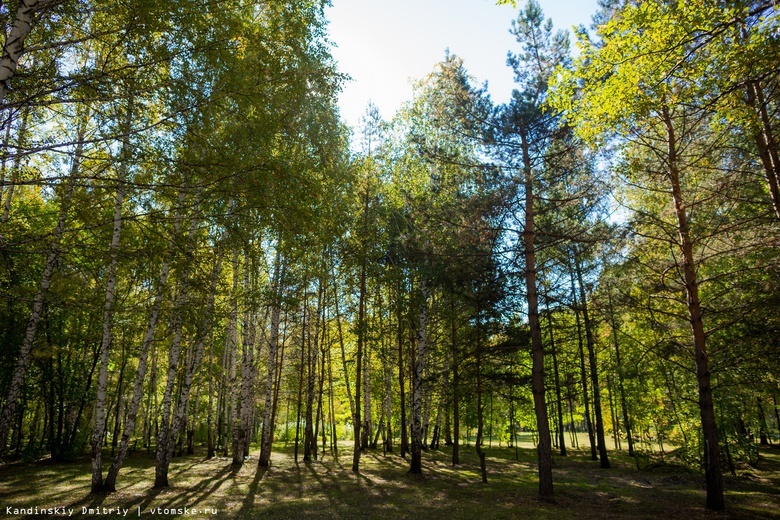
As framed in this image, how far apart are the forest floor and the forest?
155 mm

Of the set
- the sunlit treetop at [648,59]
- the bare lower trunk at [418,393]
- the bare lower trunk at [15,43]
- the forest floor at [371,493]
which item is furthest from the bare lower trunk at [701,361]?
the bare lower trunk at [15,43]

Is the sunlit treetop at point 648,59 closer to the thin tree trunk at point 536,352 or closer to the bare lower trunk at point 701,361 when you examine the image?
the bare lower trunk at point 701,361

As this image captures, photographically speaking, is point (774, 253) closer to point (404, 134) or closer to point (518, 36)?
point (518, 36)

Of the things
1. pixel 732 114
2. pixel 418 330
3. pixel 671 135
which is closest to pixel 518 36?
pixel 671 135

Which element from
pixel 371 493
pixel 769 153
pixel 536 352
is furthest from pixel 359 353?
pixel 769 153

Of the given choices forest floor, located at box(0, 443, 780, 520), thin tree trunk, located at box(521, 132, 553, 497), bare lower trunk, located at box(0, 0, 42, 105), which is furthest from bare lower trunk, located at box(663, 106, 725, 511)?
bare lower trunk, located at box(0, 0, 42, 105)

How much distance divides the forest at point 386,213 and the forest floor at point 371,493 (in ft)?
0.51

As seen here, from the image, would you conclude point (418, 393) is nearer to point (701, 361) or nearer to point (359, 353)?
point (359, 353)

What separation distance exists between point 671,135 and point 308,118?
9998mm

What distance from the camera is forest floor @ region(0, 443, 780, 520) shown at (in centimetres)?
928

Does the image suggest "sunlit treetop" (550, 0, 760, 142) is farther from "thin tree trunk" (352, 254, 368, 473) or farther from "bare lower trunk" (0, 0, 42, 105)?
"thin tree trunk" (352, 254, 368, 473)

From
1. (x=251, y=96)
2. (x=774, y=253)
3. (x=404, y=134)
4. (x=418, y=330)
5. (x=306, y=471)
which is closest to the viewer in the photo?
(x=251, y=96)

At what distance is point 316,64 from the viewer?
11508mm

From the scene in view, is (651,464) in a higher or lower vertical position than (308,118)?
lower
